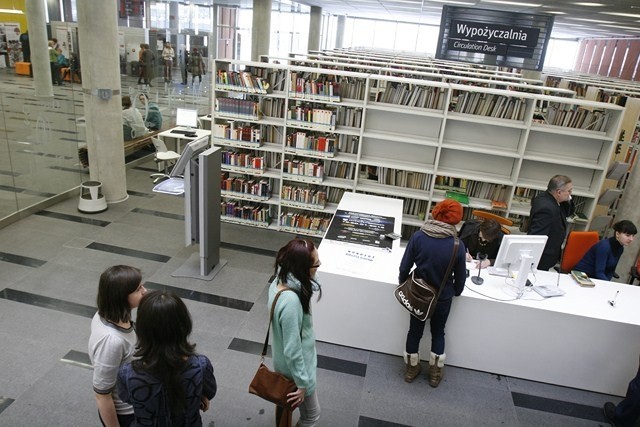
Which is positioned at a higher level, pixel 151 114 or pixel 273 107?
pixel 273 107

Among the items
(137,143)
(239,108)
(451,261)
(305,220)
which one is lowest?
(305,220)

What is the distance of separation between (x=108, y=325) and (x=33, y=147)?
5636 millimetres

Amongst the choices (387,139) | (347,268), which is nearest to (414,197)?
(387,139)

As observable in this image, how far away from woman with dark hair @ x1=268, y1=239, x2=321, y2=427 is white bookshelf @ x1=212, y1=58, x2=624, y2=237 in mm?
3713

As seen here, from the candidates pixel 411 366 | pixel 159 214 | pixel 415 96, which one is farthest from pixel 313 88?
pixel 411 366

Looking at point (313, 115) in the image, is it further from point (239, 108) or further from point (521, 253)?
point (521, 253)

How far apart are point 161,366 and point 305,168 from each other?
175 inches

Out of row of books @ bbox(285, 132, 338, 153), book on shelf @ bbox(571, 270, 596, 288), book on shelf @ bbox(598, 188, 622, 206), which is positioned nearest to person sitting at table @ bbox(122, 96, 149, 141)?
row of books @ bbox(285, 132, 338, 153)

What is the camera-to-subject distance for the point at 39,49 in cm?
628

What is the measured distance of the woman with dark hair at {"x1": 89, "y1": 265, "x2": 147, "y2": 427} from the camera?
1937 millimetres

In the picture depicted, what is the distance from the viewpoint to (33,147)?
6465 mm

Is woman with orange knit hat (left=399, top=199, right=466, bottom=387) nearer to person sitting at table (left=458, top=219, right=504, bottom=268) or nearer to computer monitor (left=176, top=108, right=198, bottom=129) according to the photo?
person sitting at table (left=458, top=219, right=504, bottom=268)

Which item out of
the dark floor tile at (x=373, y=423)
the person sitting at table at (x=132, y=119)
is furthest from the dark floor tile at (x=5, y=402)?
the person sitting at table at (x=132, y=119)

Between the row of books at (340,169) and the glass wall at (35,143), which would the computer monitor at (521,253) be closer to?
the row of books at (340,169)
